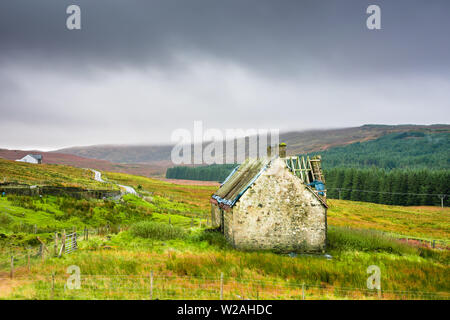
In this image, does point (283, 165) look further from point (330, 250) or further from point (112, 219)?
point (112, 219)

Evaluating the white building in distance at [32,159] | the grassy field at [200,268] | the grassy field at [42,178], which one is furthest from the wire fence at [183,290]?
the white building in distance at [32,159]

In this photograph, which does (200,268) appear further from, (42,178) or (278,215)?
(42,178)

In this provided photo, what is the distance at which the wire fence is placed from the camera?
1171cm

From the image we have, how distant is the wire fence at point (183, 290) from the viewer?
38.4 ft

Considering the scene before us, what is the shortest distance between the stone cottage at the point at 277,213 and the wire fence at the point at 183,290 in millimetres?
6784

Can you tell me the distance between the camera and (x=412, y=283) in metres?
15.1

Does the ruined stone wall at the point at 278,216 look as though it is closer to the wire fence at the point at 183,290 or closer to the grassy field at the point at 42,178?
the wire fence at the point at 183,290

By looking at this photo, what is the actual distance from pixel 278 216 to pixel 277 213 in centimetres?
22

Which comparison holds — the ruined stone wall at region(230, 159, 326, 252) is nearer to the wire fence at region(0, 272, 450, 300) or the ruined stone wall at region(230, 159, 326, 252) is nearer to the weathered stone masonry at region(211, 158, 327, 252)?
the weathered stone masonry at region(211, 158, 327, 252)

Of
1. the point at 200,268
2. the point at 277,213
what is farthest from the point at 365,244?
the point at 200,268

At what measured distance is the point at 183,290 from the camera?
12555mm

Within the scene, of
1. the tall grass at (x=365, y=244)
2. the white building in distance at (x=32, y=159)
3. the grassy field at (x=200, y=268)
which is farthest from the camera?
the white building in distance at (x=32, y=159)

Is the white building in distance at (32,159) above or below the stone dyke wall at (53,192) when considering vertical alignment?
above
